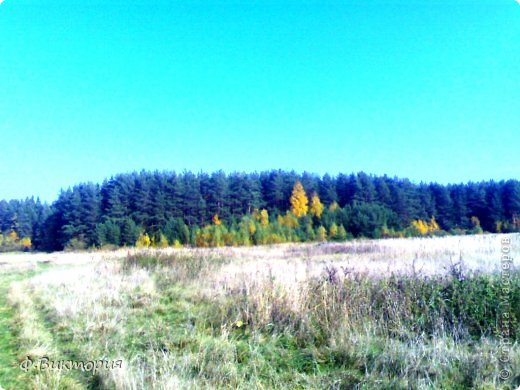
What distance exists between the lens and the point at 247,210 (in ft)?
155

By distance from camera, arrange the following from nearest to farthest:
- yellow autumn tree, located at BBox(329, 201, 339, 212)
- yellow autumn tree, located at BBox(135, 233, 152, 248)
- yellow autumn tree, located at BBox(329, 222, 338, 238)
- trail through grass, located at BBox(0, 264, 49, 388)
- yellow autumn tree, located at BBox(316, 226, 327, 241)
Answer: trail through grass, located at BBox(0, 264, 49, 388) → yellow autumn tree, located at BBox(135, 233, 152, 248) → yellow autumn tree, located at BBox(329, 222, 338, 238) → yellow autumn tree, located at BBox(316, 226, 327, 241) → yellow autumn tree, located at BBox(329, 201, 339, 212)

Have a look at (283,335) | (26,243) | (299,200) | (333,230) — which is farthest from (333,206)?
(26,243)

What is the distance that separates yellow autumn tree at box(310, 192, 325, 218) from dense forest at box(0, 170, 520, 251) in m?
0.19

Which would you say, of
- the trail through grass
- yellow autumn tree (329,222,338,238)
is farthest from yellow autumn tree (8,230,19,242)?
the trail through grass

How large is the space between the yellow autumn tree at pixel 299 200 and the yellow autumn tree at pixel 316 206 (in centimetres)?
113

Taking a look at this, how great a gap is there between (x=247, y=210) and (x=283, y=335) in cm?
4348

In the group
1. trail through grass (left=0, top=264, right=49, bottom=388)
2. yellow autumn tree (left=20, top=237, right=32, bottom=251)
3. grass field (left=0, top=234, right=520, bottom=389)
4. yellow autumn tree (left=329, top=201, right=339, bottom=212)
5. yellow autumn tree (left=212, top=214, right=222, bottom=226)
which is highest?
yellow autumn tree (left=329, top=201, right=339, bottom=212)

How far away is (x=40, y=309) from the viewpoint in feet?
18.2

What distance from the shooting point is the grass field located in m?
2.75

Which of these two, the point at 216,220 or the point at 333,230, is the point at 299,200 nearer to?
the point at 333,230

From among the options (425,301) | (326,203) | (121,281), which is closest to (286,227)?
(326,203)

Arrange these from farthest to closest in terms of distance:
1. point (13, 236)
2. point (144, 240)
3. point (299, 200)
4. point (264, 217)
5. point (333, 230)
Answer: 1. point (299, 200)
2. point (13, 236)
3. point (264, 217)
4. point (333, 230)
5. point (144, 240)

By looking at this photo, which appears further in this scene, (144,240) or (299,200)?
(299,200)

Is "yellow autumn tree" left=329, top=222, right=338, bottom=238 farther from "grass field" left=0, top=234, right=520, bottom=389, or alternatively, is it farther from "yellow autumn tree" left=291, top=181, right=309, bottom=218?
"grass field" left=0, top=234, right=520, bottom=389
